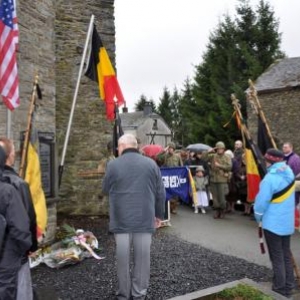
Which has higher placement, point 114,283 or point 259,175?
point 259,175

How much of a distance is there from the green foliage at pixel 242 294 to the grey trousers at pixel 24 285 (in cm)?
206

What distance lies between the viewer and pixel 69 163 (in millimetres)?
11320

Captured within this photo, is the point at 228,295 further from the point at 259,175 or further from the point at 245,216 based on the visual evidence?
the point at 245,216

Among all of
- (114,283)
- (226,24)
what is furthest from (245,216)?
(226,24)

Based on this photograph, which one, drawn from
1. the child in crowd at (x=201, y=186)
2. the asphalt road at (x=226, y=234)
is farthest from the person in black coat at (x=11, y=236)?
the child in crowd at (x=201, y=186)

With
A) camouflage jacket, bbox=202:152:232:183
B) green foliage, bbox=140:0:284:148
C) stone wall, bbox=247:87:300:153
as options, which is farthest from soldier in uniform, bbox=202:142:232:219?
green foliage, bbox=140:0:284:148

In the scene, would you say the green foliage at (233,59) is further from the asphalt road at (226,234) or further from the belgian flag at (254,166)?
the belgian flag at (254,166)

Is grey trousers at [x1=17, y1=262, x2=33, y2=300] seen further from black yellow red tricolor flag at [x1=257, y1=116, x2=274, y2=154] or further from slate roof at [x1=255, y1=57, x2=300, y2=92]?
slate roof at [x1=255, y1=57, x2=300, y2=92]

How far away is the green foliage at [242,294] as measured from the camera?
4.67 m

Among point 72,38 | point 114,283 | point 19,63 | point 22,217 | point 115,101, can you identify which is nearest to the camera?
point 22,217

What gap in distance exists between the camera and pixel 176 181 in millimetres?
10680

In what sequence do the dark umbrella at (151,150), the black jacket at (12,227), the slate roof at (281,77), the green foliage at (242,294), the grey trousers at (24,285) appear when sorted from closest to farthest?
the black jacket at (12,227), the grey trousers at (24,285), the green foliage at (242,294), the dark umbrella at (151,150), the slate roof at (281,77)

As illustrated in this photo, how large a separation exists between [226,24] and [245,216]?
70.4 feet

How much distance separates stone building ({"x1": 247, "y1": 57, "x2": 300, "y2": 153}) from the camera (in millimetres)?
19172
